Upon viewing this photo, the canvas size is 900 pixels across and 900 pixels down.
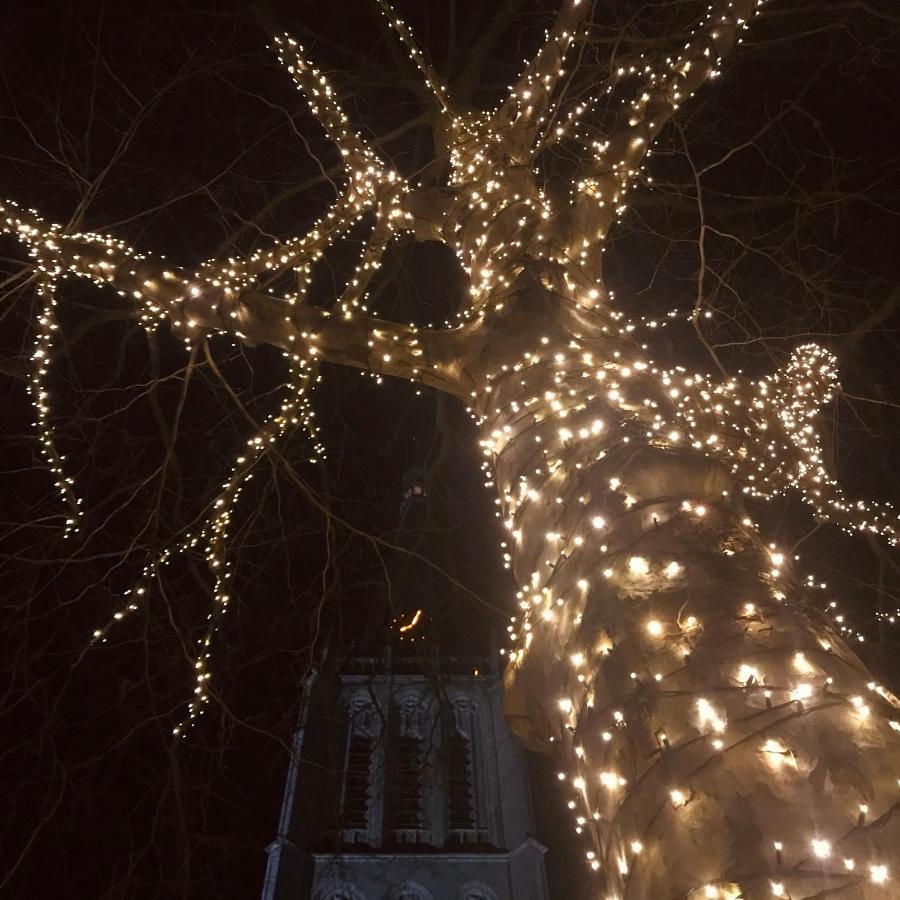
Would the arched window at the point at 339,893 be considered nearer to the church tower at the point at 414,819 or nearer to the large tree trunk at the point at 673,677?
the church tower at the point at 414,819

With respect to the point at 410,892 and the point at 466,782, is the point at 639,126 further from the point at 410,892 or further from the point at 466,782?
the point at 466,782

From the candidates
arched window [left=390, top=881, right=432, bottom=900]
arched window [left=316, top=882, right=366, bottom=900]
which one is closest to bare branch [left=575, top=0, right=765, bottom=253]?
arched window [left=390, top=881, right=432, bottom=900]

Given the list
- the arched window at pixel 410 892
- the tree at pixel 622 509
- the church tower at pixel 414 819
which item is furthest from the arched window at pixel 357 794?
the tree at pixel 622 509

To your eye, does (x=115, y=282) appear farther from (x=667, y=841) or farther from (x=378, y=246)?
(x=667, y=841)

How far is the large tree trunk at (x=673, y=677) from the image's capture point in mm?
1242

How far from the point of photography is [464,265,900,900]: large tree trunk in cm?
124

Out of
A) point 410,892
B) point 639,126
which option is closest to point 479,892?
point 410,892

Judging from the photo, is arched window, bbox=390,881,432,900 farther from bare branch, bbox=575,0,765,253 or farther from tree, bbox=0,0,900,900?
bare branch, bbox=575,0,765,253

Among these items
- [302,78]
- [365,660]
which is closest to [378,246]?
[302,78]

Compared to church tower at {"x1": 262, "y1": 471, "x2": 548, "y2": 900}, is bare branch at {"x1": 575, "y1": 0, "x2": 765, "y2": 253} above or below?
below

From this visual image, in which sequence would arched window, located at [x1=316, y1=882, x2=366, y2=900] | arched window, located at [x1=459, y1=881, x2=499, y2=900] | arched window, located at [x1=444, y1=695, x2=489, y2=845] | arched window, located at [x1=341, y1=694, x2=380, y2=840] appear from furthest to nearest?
arched window, located at [x1=444, y1=695, x2=489, y2=845] < arched window, located at [x1=341, y1=694, x2=380, y2=840] < arched window, located at [x1=459, y1=881, x2=499, y2=900] < arched window, located at [x1=316, y1=882, x2=366, y2=900]

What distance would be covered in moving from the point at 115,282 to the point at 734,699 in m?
2.79

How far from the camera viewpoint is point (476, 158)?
3.84 m

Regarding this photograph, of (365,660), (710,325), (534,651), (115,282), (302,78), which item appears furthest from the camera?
(365,660)
